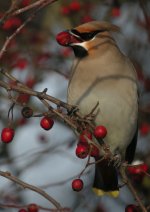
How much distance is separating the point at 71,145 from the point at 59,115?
2167 mm

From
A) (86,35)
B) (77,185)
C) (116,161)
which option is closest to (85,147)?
(77,185)

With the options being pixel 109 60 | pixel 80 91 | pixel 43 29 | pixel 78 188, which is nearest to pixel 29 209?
pixel 78 188

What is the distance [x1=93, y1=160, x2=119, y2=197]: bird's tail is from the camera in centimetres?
415

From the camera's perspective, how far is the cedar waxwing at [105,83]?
372 centimetres

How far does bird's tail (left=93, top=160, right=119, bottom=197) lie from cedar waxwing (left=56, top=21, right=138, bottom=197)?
17 mm

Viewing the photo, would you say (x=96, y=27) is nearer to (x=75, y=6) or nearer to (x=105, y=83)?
(x=105, y=83)

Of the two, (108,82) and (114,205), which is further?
(114,205)

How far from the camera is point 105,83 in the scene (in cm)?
379

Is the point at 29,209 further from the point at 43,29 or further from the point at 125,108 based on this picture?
the point at 43,29

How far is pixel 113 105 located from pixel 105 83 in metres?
0.16

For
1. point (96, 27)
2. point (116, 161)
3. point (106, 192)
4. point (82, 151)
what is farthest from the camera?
point (106, 192)

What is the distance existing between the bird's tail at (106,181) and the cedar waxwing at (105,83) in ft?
0.06

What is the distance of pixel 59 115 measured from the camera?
2.63m

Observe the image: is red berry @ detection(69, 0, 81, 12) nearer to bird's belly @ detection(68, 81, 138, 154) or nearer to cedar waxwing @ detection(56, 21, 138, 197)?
cedar waxwing @ detection(56, 21, 138, 197)
